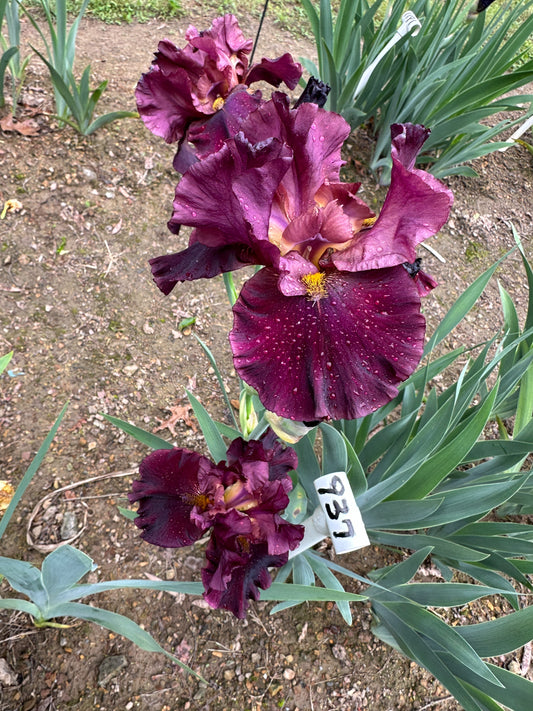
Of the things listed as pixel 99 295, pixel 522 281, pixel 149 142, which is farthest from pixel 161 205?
pixel 522 281

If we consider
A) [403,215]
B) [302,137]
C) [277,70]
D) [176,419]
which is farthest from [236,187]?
[176,419]

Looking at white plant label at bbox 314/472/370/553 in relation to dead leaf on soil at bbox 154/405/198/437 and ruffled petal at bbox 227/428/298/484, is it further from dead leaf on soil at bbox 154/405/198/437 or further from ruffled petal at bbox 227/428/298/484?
dead leaf on soil at bbox 154/405/198/437

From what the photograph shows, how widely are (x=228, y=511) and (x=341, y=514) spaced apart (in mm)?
207

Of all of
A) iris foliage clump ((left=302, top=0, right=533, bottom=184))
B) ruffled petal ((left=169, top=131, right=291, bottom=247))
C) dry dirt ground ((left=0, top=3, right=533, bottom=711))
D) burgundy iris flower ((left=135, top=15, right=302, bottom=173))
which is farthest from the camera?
iris foliage clump ((left=302, top=0, right=533, bottom=184))

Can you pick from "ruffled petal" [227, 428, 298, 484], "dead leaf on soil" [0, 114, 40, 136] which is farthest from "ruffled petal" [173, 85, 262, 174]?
"dead leaf on soil" [0, 114, 40, 136]

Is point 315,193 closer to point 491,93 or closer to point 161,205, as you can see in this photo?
point 161,205

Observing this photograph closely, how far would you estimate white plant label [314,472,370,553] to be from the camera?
34.8 inches

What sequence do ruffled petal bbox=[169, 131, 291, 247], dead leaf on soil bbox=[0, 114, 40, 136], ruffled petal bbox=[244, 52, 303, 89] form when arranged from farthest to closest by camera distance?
dead leaf on soil bbox=[0, 114, 40, 136] < ruffled petal bbox=[244, 52, 303, 89] < ruffled petal bbox=[169, 131, 291, 247]

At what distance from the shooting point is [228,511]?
861mm

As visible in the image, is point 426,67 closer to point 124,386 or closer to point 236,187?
point 124,386

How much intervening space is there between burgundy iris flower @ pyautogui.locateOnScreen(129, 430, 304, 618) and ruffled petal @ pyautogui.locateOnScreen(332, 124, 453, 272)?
42cm

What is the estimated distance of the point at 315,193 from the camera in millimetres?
754

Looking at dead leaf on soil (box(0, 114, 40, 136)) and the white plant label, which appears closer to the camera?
the white plant label

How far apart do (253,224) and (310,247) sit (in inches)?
4.3
